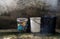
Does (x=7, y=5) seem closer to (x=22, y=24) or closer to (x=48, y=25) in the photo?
(x=22, y=24)

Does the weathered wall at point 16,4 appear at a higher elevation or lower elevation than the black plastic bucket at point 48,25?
higher

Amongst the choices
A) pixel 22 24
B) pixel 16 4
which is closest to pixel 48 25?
pixel 22 24

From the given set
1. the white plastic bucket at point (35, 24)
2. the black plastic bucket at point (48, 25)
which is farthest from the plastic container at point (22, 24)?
the black plastic bucket at point (48, 25)

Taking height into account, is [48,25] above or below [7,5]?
below

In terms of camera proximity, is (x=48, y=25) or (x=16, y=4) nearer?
(x=48, y=25)

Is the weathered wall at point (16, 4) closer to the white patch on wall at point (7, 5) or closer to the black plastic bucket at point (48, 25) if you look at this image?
the white patch on wall at point (7, 5)

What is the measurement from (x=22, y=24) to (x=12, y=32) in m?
0.17

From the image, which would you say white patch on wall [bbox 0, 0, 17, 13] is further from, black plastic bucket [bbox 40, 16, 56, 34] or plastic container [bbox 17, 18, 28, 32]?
black plastic bucket [bbox 40, 16, 56, 34]

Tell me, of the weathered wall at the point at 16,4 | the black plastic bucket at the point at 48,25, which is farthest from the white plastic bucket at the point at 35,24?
the weathered wall at the point at 16,4

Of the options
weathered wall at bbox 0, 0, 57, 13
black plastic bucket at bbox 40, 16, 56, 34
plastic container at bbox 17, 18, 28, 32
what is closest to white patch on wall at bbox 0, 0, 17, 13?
weathered wall at bbox 0, 0, 57, 13

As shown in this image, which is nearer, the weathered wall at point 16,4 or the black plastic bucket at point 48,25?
the black plastic bucket at point 48,25

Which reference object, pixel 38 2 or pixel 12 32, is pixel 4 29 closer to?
pixel 12 32

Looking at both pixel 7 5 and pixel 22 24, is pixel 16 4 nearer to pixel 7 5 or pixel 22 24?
pixel 7 5

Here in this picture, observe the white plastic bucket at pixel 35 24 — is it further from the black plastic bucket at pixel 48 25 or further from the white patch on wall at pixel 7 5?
the white patch on wall at pixel 7 5
